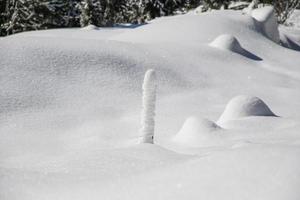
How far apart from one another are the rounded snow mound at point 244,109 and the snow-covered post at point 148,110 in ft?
5.59

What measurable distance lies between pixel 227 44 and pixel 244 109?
536cm

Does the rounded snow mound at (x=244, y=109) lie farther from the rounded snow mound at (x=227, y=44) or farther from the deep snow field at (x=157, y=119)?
the rounded snow mound at (x=227, y=44)

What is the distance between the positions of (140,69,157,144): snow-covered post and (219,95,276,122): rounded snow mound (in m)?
1.70

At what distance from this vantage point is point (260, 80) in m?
10.1

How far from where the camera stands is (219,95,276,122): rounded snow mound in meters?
6.62

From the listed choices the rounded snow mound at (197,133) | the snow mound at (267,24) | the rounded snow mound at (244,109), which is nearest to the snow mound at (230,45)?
the snow mound at (267,24)

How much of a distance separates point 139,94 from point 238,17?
797cm

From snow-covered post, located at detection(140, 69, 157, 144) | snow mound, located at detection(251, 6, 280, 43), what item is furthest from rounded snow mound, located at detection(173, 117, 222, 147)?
snow mound, located at detection(251, 6, 280, 43)

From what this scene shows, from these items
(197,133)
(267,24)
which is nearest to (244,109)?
(197,133)

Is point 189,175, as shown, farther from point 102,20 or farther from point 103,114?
point 102,20

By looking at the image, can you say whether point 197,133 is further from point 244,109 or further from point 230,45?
point 230,45

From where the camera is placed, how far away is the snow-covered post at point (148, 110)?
526 cm

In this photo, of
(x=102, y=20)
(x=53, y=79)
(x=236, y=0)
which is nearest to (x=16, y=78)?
(x=53, y=79)

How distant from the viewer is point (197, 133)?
5816 millimetres
